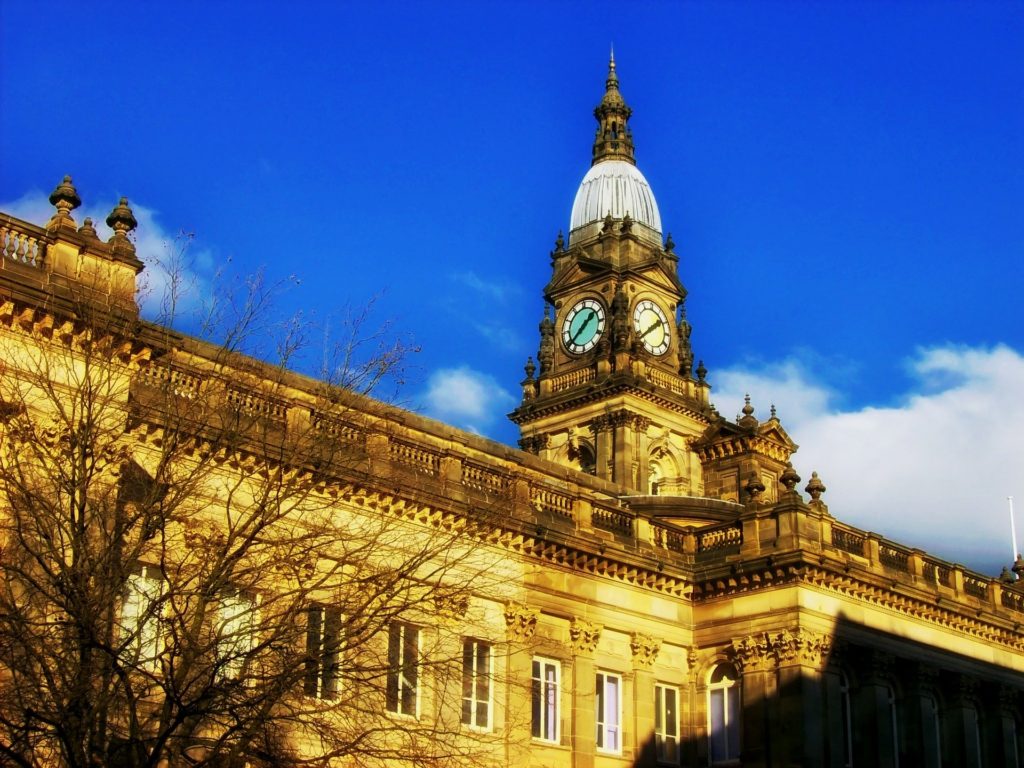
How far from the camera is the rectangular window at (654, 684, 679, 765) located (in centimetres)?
3925

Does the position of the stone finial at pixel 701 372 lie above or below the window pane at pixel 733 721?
above

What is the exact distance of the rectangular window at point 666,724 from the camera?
39250mm

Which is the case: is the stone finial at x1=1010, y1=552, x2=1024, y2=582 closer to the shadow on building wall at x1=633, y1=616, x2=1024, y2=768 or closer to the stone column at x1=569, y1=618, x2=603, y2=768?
the shadow on building wall at x1=633, y1=616, x2=1024, y2=768

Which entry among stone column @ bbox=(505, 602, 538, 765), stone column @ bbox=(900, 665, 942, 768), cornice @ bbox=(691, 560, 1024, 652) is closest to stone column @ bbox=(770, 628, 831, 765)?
cornice @ bbox=(691, 560, 1024, 652)

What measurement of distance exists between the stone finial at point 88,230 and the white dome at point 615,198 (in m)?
40.9

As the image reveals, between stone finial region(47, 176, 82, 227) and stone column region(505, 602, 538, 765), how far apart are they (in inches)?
560

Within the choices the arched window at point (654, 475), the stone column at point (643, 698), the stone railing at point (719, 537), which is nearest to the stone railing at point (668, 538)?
the stone railing at point (719, 537)

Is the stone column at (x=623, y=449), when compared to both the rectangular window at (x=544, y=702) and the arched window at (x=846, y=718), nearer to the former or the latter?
the arched window at (x=846, y=718)

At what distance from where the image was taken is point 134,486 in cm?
2503

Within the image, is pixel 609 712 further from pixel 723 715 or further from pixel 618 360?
pixel 618 360

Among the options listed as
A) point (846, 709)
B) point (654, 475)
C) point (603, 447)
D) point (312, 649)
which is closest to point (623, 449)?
point (603, 447)

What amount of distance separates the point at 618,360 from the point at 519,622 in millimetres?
26405

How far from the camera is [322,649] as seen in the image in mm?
21531

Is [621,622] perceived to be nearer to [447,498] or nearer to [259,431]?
[447,498]
